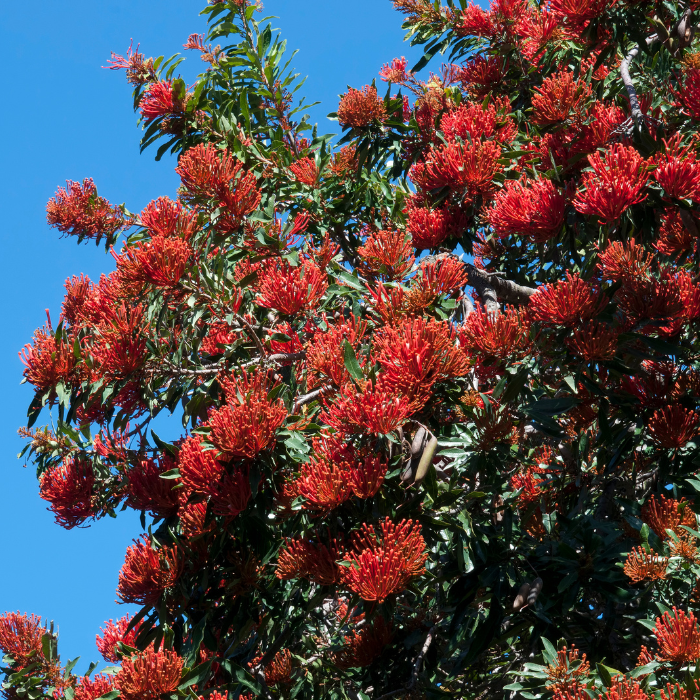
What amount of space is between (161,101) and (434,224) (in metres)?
2.11

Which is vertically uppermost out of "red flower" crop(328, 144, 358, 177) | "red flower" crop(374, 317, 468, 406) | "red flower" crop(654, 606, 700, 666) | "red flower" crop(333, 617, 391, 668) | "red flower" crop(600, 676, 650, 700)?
"red flower" crop(328, 144, 358, 177)

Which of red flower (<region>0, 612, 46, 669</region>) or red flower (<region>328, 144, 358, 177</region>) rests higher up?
red flower (<region>328, 144, 358, 177</region>)

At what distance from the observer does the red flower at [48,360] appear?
3.75 m

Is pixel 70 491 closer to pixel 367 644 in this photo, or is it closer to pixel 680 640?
pixel 367 644

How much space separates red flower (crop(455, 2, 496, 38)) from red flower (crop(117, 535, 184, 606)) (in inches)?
148

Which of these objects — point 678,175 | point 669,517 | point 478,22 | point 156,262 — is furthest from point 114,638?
point 478,22

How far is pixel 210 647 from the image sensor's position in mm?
3850

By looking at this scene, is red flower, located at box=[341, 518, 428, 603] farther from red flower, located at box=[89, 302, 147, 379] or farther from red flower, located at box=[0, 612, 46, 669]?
red flower, located at box=[0, 612, 46, 669]

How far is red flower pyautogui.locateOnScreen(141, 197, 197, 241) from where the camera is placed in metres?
3.70

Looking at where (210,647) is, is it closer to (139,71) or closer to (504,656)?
(504,656)

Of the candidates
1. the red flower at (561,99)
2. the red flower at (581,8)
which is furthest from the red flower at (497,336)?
the red flower at (581,8)

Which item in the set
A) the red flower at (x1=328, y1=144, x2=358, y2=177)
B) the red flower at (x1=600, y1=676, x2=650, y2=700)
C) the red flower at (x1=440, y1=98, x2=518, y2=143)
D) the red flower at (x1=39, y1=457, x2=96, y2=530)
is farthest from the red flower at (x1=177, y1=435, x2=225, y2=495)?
the red flower at (x1=328, y1=144, x2=358, y2=177)

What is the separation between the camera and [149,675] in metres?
3.49

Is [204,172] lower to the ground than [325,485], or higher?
higher
